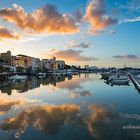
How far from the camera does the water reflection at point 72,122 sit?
55.2ft

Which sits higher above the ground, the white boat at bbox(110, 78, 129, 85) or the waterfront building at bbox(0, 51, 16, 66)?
the waterfront building at bbox(0, 51, 16, 66)

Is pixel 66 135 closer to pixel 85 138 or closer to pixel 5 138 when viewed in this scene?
pixel 85 138

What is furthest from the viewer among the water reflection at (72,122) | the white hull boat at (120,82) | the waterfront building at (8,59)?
the waterfront building at (8,59)

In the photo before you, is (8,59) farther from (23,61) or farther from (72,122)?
(72,122)

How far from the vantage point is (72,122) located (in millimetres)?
20000

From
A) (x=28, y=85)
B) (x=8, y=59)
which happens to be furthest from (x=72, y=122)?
(x=8, y=59)

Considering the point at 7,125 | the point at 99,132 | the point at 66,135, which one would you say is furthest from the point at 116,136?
the point at 7,125

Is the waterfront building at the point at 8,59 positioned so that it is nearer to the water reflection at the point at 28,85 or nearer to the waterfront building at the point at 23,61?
the waterfront building at the point at 23,61

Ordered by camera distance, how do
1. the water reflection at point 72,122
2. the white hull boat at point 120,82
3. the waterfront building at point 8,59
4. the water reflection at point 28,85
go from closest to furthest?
the water reflection at point 72,122 → the water reflection at point 28,85 → the white hull boat at point 120,82 → the waterfront building at point 8,59

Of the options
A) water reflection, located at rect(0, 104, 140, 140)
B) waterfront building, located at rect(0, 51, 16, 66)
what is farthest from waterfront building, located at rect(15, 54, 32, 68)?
water reflection, located at rect(0, 104, 140, 140)

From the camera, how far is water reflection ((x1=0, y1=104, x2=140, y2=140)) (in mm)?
16812

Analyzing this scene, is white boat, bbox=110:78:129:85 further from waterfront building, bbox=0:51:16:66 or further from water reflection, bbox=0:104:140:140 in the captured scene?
waterfront building, bbox=0:51:16:66

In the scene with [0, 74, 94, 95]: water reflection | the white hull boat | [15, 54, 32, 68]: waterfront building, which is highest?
[15, 54, 32, 68]: waterfront building

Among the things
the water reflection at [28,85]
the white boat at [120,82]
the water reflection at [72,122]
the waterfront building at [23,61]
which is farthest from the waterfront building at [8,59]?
the water reflection at [72,122]
